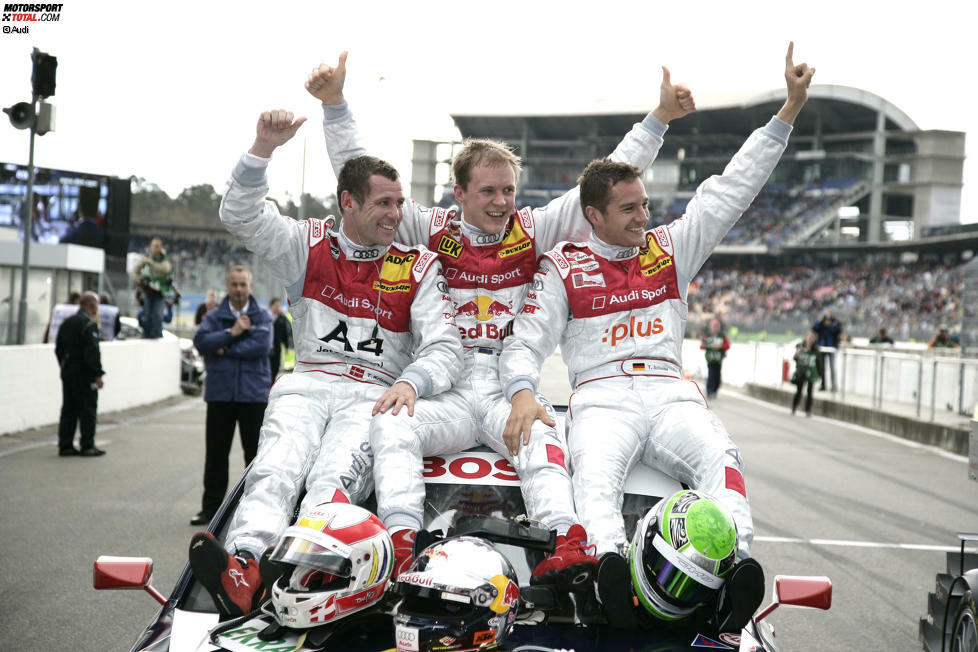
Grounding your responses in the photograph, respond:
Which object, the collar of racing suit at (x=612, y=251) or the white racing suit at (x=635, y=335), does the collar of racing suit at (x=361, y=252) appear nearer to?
the white racing suit at (x=635, y=335)

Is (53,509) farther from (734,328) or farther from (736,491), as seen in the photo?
(734,328)

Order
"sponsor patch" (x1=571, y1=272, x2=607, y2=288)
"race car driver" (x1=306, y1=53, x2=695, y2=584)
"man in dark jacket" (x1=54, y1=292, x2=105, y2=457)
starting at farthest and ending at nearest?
"man in dark jacket" (x1=54, y1=292, x2=105, y2=457)
"sponsor patch" (x1=571, y1=272, x2=607, y2=288)
"race car driver" (x1=306, y1=53, x2=695, y2=584)

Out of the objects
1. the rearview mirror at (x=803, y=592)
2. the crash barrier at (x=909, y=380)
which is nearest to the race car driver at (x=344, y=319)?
the rearview mirror at (x=803, y=592)

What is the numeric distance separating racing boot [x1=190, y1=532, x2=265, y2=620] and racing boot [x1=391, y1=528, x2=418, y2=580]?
0.48 m

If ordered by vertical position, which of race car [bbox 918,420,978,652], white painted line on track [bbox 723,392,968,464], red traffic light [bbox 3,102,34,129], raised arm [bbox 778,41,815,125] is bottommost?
white painted line on track [bbox 723,392,968,464]

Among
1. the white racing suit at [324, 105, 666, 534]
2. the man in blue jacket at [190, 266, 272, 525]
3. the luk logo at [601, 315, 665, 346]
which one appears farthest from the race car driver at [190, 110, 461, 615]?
the man in blue jacket at [190, 266, 272, 525]

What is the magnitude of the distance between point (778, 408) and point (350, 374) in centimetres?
2050

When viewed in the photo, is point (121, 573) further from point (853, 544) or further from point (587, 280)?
point (853, 544)

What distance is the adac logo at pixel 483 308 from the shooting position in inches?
178

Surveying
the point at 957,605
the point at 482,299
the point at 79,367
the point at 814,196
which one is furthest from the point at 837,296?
the point at 482,299

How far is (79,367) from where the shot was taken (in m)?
11.9

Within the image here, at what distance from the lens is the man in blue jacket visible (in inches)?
329

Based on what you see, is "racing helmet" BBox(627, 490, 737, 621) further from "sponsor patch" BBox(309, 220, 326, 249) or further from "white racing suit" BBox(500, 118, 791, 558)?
"sponsor patch" BBox(309, 220, 326, 249)

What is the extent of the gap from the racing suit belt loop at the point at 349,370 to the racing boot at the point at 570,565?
4.68ft
